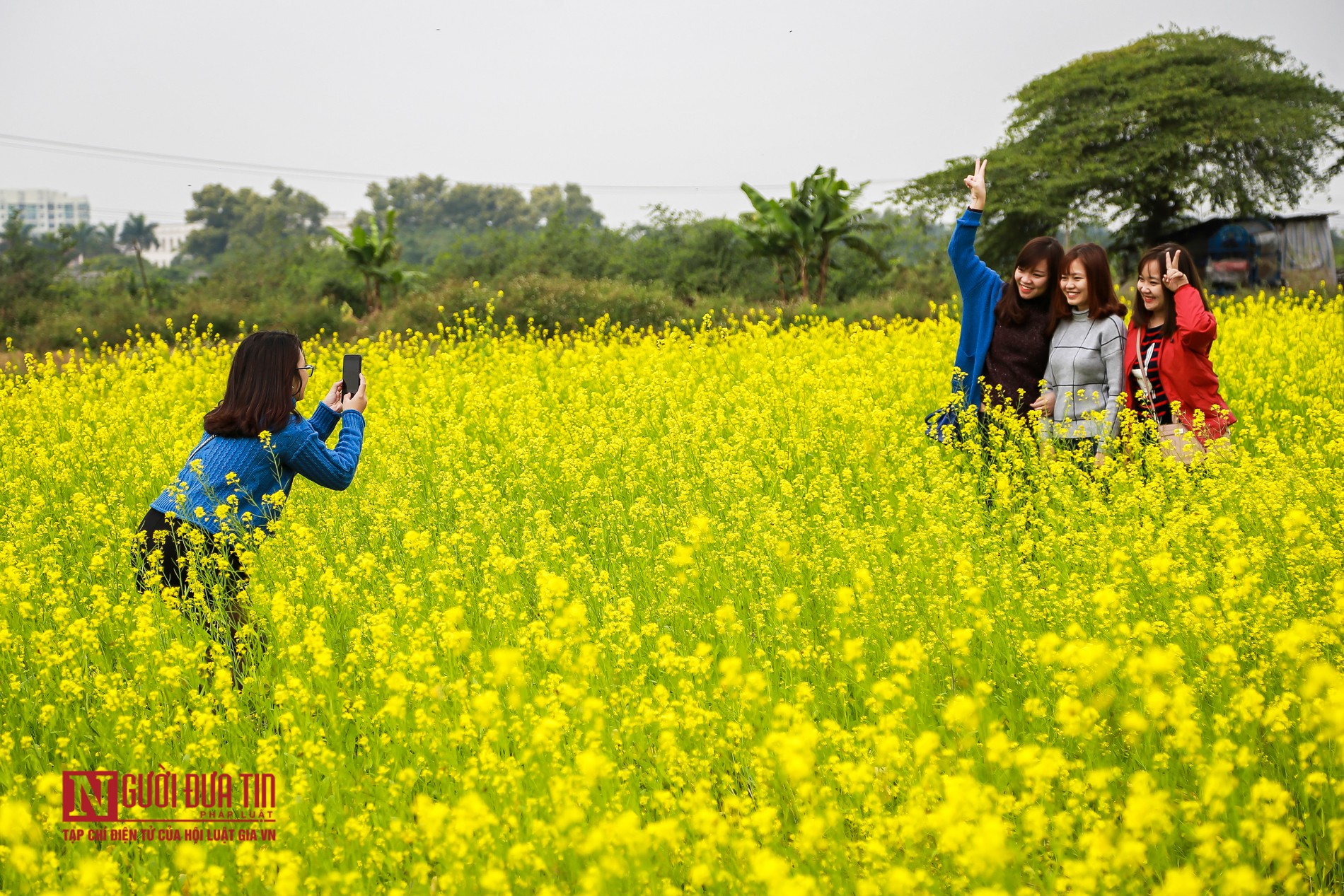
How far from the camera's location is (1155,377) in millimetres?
4578

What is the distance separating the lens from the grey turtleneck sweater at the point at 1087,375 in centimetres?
432

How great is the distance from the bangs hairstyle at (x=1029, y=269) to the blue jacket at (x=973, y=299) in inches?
2.3

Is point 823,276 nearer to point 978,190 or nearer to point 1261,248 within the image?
point 1261,248

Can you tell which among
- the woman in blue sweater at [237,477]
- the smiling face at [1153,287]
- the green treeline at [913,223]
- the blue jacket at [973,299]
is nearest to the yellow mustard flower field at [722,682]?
the woman in blue sweater at [237,477]

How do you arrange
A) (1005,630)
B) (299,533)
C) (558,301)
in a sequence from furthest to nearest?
1. (558,301)
2. (299,533)
3. (1005,630)

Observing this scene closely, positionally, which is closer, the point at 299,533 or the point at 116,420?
the point at 299,533

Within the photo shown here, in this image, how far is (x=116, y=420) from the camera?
7020 mm

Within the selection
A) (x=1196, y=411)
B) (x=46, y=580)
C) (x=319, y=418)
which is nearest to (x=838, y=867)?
(x=319, y=418)

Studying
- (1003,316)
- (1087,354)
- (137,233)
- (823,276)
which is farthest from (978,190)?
(137,233)

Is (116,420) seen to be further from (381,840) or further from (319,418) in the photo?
(381,840)

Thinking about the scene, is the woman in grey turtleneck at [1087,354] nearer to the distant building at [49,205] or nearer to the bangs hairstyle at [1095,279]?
the bangs hairstyle at [1095,279]

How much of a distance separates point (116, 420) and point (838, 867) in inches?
266

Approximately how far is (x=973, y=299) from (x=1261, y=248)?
22852mm

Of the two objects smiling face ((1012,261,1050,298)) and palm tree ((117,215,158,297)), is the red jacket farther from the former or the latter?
palm tree ((117,215,158,297))
